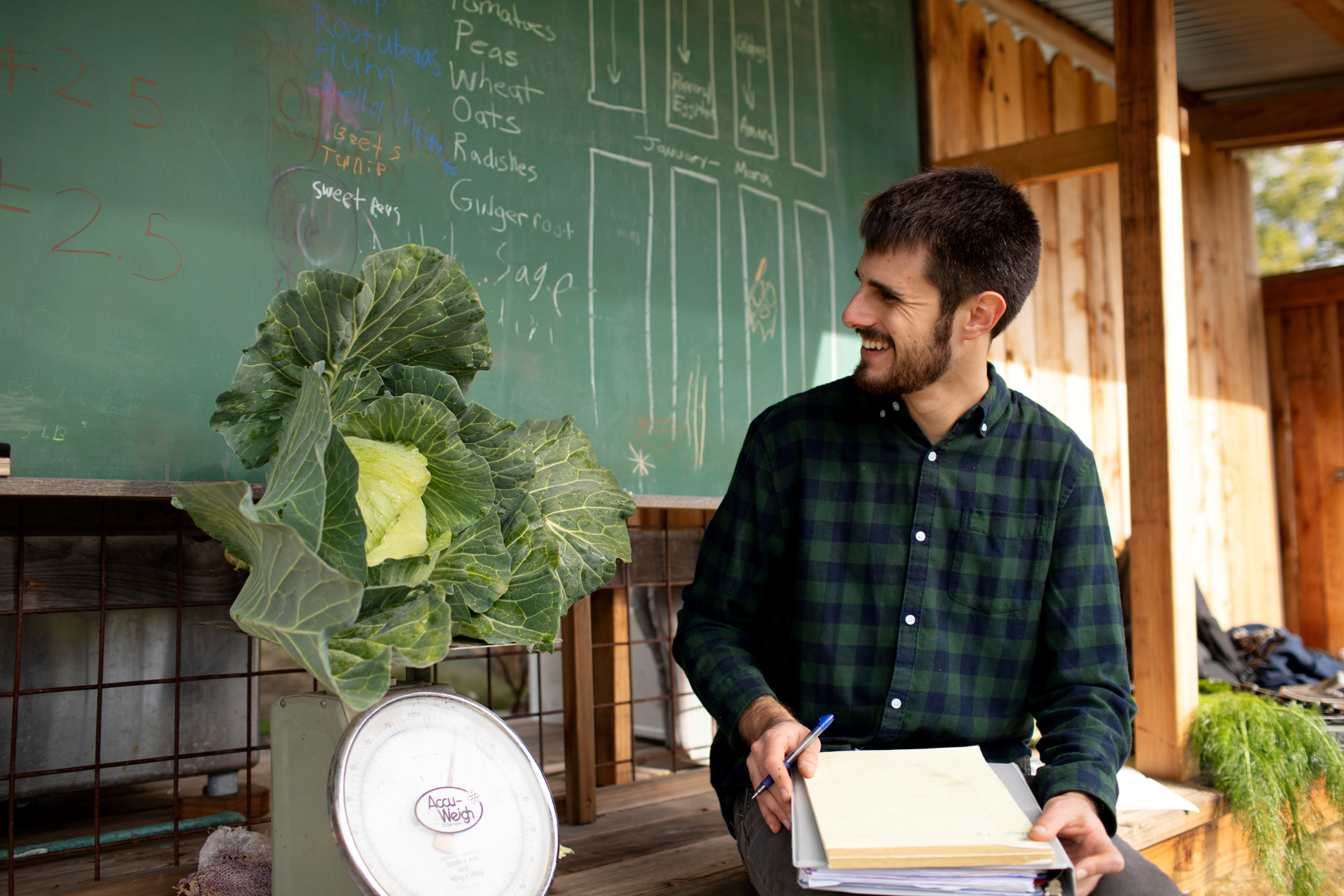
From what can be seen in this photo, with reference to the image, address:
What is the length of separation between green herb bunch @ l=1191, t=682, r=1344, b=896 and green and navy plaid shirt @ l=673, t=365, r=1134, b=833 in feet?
4.18

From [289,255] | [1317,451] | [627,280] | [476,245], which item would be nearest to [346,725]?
[289,255]

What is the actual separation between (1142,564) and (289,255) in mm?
2286

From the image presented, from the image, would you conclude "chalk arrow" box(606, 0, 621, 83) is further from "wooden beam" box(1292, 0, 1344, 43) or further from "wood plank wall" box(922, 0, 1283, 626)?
"wooden beam" box(1292, 0, 1344, 43)

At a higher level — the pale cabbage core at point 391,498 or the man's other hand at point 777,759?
the pale cabbage core at point 391,498

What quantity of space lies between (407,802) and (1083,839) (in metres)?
0.86

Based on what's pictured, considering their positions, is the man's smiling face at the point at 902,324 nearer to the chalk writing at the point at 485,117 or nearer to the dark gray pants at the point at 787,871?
the dark gray pants at the point at 787,871

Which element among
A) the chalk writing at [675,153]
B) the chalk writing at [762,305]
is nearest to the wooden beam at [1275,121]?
the chalk writing at [762,305]

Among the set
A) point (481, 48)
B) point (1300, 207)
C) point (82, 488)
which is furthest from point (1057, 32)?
point (1300, 207)

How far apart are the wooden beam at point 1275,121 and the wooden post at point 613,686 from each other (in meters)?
3.48

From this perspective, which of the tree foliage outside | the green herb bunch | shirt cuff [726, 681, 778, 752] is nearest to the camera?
shirt cuff [726, 681, 778, 752]

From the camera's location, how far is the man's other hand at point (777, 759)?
4.06 ft

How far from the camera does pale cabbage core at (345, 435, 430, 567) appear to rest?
1253 millimetres

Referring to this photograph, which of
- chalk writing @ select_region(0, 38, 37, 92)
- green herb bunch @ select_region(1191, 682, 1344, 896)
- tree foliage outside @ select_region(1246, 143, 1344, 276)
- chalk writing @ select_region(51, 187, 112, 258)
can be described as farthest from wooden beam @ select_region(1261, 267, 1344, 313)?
tree foliage outside @ select_region(1246, 143, 1344, 276)

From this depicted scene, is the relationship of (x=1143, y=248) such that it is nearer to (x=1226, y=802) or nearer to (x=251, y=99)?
(x=1226, y=802)
